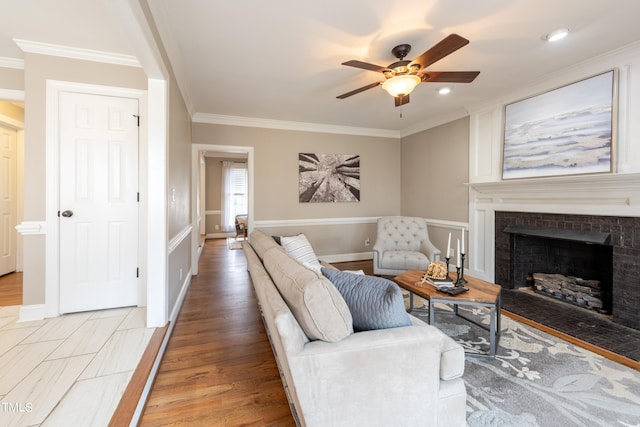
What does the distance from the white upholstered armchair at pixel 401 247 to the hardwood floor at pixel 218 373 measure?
5.85ft

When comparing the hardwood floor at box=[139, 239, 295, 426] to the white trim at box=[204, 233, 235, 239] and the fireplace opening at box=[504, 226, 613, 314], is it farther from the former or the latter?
the white trim at box=[204, 233, 235, 239]

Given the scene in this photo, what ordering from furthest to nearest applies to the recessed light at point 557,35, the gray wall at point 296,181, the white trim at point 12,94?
1. the gray wall at point 296,181
2. the white trim at point 12,94
3. the recessed light at point 557,35

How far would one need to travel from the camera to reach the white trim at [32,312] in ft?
7.88

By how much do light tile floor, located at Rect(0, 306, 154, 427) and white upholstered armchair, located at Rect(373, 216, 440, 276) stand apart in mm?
2743

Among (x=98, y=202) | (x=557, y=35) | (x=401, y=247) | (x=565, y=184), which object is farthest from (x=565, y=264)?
(x=98, y=202)

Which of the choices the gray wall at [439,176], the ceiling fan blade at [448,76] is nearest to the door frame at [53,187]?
the ceiling fan blade at [448,76]

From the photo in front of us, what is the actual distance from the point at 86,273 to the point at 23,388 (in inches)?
46.9

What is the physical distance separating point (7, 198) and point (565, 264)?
293 inches

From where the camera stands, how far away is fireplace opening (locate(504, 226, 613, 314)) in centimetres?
283

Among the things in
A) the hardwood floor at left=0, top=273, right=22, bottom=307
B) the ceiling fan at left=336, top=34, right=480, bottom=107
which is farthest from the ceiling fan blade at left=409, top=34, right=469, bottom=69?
the hardwood floor at left=0, top=273, right=22, bottom=307

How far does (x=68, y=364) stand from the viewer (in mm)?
1816

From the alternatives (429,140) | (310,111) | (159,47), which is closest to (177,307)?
(159,47)

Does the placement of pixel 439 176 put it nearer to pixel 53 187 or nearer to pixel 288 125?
pixel 288 125

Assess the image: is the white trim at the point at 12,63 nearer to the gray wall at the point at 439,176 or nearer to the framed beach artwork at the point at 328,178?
the framed beach artwork at the point at 328,178
